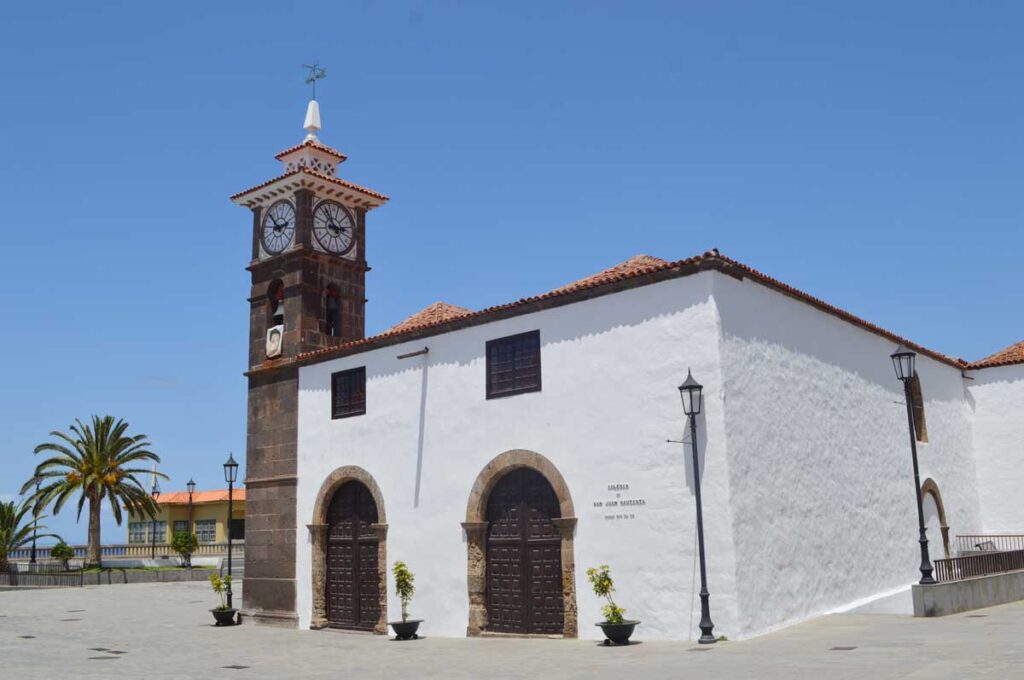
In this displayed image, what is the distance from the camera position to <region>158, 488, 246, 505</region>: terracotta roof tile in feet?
165

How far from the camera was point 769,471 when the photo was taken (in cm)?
1386

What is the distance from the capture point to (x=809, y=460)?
15.0 metres

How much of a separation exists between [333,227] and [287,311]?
2.30 metres

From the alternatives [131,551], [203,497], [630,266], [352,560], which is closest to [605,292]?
[630,266]

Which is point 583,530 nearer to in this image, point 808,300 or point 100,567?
point 808,300

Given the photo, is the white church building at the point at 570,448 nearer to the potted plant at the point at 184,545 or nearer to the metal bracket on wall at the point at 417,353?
the metal bracket on wall at the point at 417,353

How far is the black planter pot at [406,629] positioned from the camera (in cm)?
1623

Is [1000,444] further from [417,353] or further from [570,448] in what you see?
[417,353]

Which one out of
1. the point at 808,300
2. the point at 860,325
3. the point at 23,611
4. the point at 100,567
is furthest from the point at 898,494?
the point at 100,567

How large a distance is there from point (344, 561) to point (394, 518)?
1963 mm

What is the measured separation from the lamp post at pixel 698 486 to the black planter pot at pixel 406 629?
5.84m

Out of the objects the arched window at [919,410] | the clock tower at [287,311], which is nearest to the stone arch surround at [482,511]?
the clock tower at [287,311]

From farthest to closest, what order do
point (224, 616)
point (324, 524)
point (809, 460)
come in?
point (224, 616), point (324, 524), point (809, 460)

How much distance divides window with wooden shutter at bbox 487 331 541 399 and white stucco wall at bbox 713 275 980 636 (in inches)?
140
